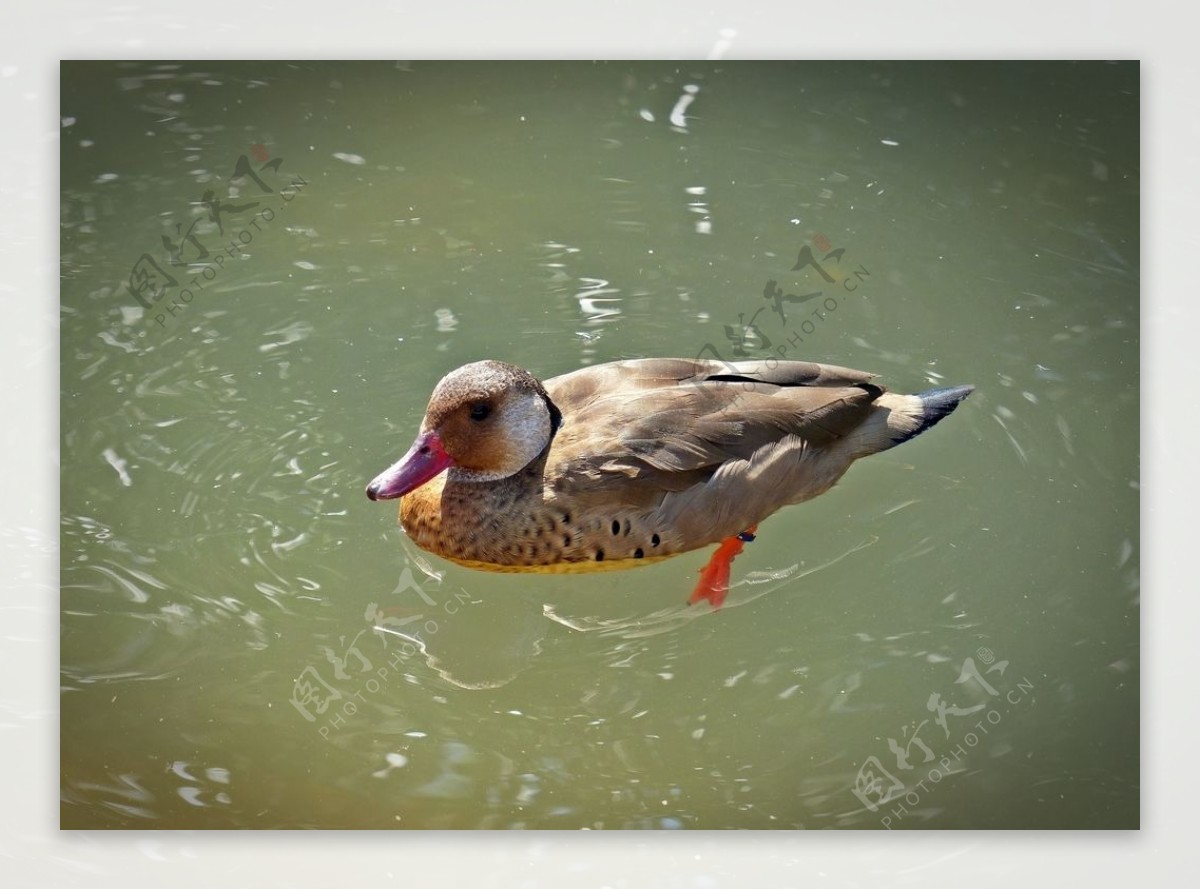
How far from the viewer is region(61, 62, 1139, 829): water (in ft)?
12.7

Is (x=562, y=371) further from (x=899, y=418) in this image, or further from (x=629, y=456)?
(x=899, y=418)

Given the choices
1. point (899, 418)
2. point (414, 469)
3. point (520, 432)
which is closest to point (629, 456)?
point (520, 432)

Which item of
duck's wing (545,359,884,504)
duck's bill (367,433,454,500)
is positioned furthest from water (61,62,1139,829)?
duck's bill (367,433,454,500)

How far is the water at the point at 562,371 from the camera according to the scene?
386cm

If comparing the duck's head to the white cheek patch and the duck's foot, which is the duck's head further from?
the duck's foot

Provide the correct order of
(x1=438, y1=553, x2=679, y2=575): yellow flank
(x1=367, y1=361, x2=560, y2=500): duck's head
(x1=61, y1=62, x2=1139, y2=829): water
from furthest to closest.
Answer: (x1=438, y1=553, x2=679, y2=575): yellow flank
(x1=367, y1=361, x2=560, y2=500): duck's head
(x1=61, y1=62, x2=1139, y2=829): water

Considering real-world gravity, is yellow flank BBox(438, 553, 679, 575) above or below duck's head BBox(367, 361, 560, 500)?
below

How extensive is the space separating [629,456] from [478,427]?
39 cm

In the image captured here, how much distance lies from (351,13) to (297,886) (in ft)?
7.05

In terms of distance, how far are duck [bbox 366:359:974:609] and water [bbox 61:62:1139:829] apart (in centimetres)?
8

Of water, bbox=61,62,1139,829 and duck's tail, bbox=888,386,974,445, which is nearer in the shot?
water, bbox=61,62,1139,829

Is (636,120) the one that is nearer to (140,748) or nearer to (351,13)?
(351,13)

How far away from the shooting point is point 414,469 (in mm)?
3973

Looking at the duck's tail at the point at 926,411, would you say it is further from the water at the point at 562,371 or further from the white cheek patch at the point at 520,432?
the white cheek patch at the point at 520,432
